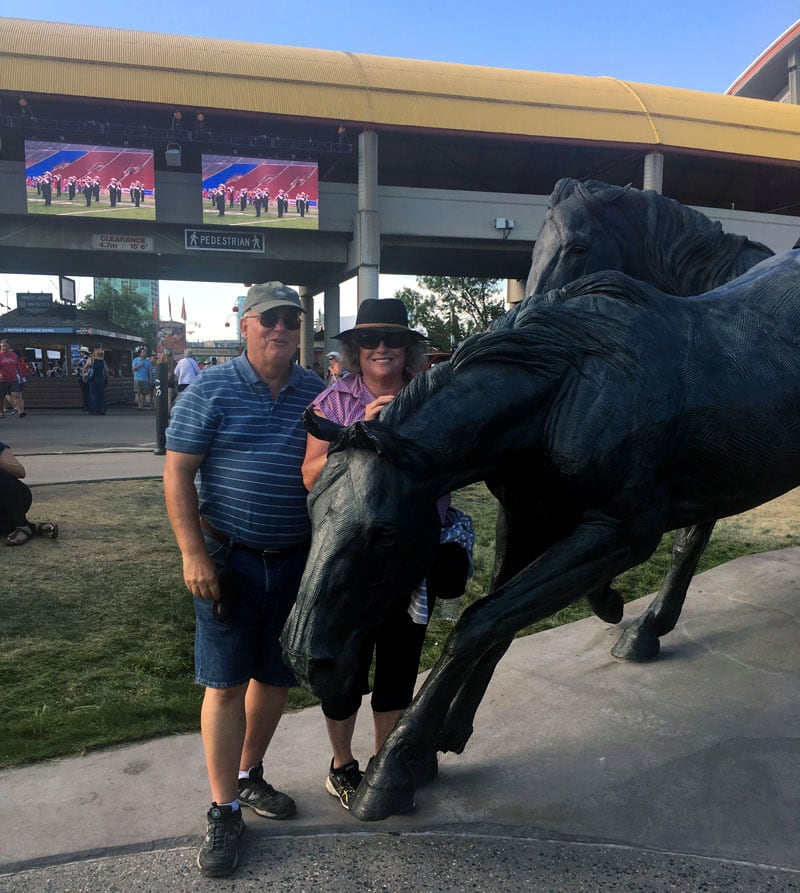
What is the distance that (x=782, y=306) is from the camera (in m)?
2.53

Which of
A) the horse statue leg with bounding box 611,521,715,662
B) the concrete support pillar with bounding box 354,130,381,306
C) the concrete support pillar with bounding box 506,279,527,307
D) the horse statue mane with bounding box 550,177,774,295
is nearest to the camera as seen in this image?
the horse statue mane with bounding box 550,177,774,295

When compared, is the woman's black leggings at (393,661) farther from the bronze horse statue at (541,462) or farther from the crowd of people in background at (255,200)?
the crowd of people in background at (255,200)

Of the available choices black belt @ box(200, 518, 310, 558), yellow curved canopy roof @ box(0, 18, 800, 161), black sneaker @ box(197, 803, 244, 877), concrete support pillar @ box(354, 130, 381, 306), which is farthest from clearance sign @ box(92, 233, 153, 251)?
black sneaker @ box(197, 803, 244, 877)

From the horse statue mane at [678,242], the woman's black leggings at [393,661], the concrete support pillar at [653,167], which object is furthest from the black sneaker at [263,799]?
the concrete support pillar at [653,167]

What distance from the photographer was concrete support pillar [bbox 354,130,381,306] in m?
18.5

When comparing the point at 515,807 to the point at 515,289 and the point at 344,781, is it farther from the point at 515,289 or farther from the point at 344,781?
the point at 515,289

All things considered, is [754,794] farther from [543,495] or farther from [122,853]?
[122,853]

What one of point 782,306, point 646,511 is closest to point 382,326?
point 646,511

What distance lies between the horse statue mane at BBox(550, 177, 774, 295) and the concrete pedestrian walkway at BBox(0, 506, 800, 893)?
1.88 m

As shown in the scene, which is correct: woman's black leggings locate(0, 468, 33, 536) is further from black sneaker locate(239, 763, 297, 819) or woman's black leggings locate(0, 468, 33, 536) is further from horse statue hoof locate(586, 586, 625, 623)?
horse statue hoof locate(586, 586, 625, 623)

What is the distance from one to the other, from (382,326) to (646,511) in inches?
41.8

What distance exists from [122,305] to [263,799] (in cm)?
7033

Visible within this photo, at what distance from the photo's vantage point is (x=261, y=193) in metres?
19.0

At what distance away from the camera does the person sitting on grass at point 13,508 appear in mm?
5664
